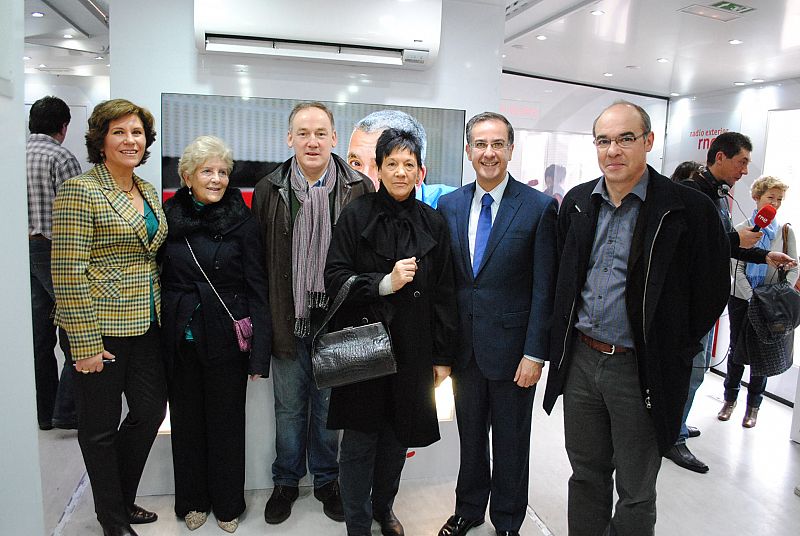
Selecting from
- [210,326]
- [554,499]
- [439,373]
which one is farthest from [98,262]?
[554,499]

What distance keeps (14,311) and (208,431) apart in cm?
142

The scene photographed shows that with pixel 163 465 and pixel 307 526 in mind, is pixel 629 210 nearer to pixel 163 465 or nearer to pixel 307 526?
pixel 307 526

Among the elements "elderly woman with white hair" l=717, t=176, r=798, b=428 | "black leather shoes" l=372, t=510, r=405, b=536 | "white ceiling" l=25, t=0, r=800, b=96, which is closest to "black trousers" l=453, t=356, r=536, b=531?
"black leather shoes" l=372, t=510, r=405, b=536

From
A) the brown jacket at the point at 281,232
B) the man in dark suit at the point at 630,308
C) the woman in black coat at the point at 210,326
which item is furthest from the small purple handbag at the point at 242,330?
the man in dark suit at the point at 630,308

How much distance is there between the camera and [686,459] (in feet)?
12.1

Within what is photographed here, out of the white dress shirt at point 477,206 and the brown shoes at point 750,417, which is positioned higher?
the white dress shirt at point 477,206

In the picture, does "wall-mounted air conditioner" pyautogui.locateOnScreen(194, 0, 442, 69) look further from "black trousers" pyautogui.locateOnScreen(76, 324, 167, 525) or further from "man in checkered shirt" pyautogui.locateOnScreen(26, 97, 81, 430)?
"black trousers" pyautogui.locateOnScreen(76, 324, 167, 525)

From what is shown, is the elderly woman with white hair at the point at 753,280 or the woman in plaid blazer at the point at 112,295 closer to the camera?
the woman in plaid blazer at the point at 112,295

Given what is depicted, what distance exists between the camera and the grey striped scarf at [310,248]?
2.64m

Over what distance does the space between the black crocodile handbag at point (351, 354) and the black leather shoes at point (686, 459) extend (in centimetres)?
228

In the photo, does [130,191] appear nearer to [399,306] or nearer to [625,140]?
[399,306]

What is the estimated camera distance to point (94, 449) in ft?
8.17

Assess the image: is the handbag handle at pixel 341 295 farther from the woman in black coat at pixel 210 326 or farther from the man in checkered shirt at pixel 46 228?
the man in checkered shirt at pixel 46 228

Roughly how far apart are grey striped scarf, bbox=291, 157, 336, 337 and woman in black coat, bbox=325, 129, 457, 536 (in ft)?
1.05
